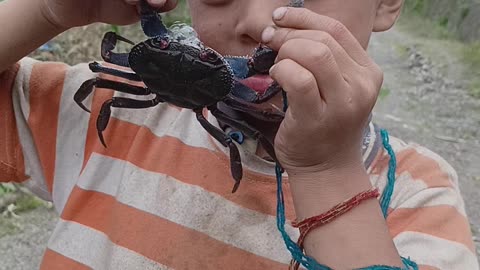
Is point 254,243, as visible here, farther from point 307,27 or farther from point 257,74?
point 307,27

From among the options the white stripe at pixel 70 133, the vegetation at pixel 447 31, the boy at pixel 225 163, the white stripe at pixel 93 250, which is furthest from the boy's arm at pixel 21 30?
the vegetation at pixel 447 31

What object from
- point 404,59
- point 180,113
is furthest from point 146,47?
point 404,59

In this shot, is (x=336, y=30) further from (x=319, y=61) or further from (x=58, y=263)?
(x=58, y=263)

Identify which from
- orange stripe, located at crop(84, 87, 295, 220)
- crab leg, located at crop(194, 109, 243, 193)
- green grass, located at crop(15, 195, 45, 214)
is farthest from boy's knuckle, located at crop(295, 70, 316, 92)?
green grass, located at crop(15, 195, 45, 214)

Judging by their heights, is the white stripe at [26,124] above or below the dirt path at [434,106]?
above

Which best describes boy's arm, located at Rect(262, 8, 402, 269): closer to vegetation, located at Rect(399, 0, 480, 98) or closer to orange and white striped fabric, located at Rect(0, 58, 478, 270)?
orange and white striped fabric, located at Rect(0, 58, 478, 270)

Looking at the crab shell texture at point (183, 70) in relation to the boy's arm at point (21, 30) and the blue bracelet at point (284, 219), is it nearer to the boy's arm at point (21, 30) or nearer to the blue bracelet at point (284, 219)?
the blue bracelet at point (284, 219)
